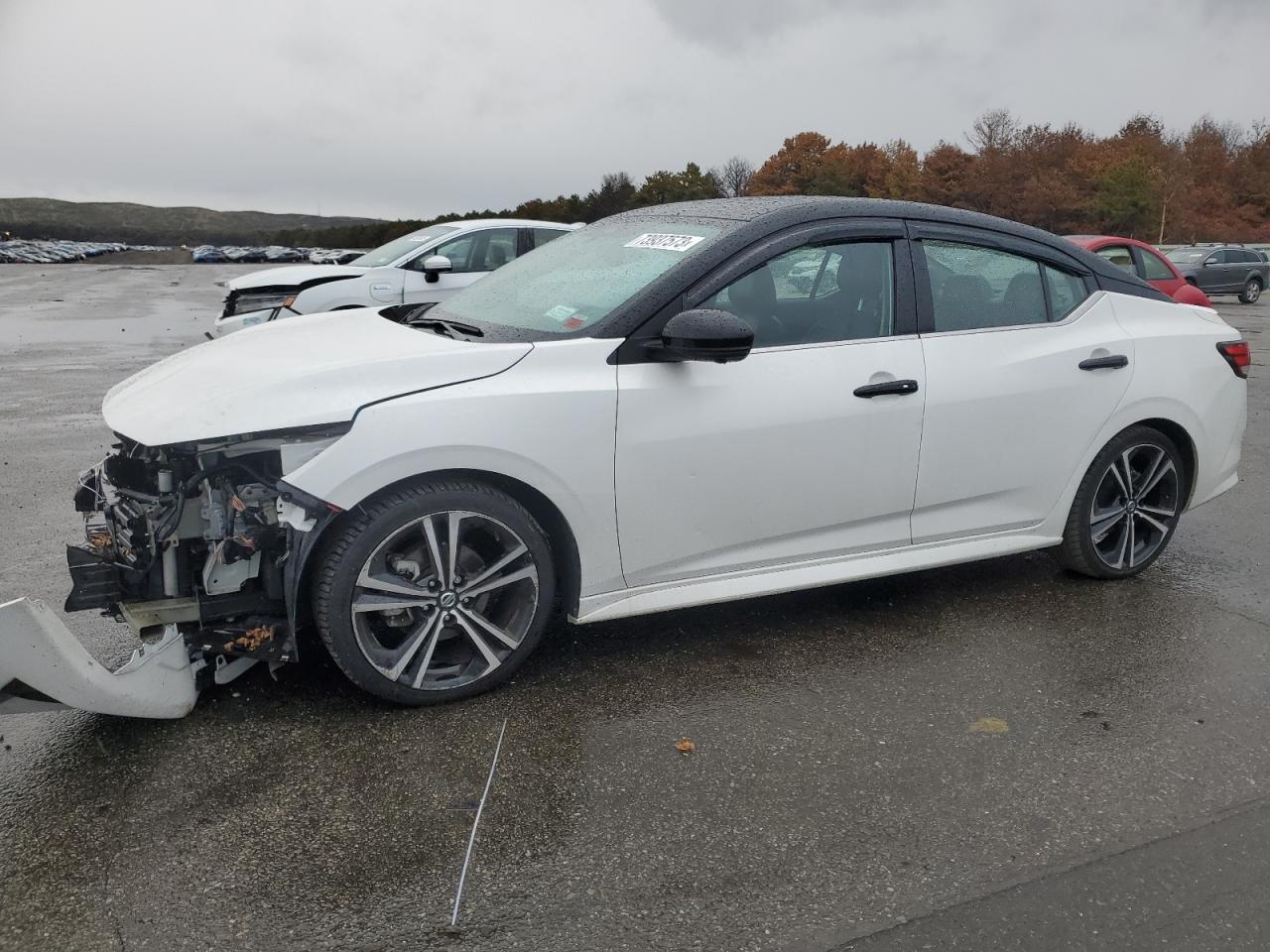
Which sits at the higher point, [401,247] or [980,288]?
[401,247]

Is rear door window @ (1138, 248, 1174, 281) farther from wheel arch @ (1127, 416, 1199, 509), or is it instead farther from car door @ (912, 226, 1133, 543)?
car door @ (912, 226, 1133, 543)

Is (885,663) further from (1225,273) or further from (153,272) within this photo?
(153,272)

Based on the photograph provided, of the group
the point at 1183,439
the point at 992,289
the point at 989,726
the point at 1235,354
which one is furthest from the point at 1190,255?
the point at 989,726

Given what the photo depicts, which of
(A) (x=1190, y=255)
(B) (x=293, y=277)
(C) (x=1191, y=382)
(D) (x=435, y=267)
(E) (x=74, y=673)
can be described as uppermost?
(A) (x=1190, y=255)

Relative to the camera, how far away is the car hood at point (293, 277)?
36.9ft

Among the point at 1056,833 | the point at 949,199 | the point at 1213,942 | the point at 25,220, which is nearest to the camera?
the point at 1213,942

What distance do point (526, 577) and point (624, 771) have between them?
727 mm

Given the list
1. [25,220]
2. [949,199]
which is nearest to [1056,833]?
[949,199]

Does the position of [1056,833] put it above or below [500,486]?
below

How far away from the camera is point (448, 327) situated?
389 centimetres

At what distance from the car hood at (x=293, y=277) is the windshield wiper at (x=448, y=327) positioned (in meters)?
7.72

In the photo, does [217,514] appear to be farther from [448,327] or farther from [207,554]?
[448,327]

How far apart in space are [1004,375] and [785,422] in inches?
42.5

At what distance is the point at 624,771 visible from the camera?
3.05m
